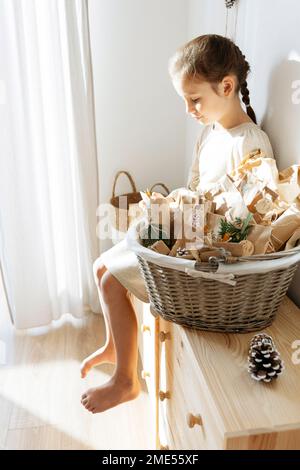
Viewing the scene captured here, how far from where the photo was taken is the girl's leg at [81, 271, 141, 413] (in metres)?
1.14

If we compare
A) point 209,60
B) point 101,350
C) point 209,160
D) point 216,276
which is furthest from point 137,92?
point 216,276

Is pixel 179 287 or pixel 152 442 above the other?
pixel 179 287

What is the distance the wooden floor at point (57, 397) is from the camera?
1.33 m

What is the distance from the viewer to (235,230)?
2.61ft

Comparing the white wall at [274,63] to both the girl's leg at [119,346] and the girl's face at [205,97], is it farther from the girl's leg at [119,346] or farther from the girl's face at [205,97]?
the girl's leg at [119,346]

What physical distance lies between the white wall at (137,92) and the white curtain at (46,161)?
23cm

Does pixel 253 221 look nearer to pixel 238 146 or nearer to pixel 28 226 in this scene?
pixel 238 146

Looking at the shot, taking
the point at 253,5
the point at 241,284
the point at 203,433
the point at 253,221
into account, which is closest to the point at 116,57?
the point at 253,5

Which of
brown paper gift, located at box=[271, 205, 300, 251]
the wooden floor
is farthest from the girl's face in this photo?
the wooden floor

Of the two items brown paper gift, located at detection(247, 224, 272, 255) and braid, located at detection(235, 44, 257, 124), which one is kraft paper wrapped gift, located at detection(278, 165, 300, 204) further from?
braid, located at detection(235, 44, 257, 124)

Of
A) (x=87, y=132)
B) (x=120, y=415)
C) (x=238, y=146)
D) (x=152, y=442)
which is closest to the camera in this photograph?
(x=238, y=146)

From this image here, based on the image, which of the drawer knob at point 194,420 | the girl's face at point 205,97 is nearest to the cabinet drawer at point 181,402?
the drawer knob at point 194,420

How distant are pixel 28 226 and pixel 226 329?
45.5 inches

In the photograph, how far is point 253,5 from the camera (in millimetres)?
1213
